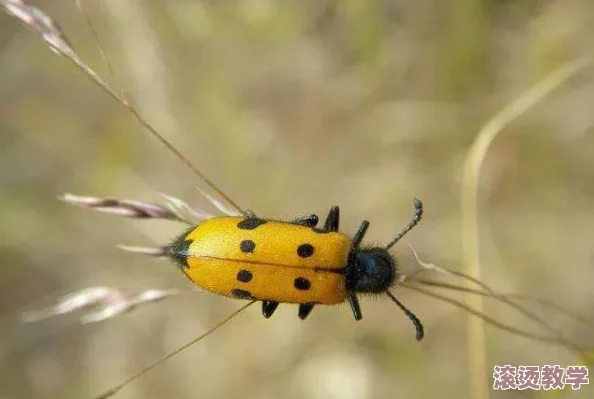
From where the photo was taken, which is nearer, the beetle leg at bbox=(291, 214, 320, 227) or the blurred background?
the beetle leg at bbox=(291, 214, 320, 227)

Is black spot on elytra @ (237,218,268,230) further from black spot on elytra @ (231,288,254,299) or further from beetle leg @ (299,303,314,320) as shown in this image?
beetle leg @ (299,303,314,320)

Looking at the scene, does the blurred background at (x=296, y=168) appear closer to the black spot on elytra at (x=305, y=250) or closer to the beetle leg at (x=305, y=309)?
the beetle leg at (x=305, y=309)

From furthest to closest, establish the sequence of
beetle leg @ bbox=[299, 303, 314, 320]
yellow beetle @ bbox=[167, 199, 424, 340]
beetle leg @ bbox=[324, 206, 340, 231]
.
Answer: beetle leg @ bbox=[324, 206, 340, 231]
beetle leg @ bbox=[299, 303, 314, 320]
yellow beetle @ bbox=[167, 199, 424, 340]

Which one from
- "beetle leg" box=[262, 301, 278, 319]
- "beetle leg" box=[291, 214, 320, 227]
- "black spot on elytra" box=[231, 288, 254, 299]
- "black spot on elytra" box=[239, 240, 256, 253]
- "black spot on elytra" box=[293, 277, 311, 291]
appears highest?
"beetle leg" box=[291, 214, 320, 227]

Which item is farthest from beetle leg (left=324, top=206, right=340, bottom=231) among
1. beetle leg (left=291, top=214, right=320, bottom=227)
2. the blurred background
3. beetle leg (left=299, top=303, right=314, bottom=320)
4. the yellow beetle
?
the blurred background

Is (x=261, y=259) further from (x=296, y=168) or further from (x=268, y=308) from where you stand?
(x=296, y=168)
